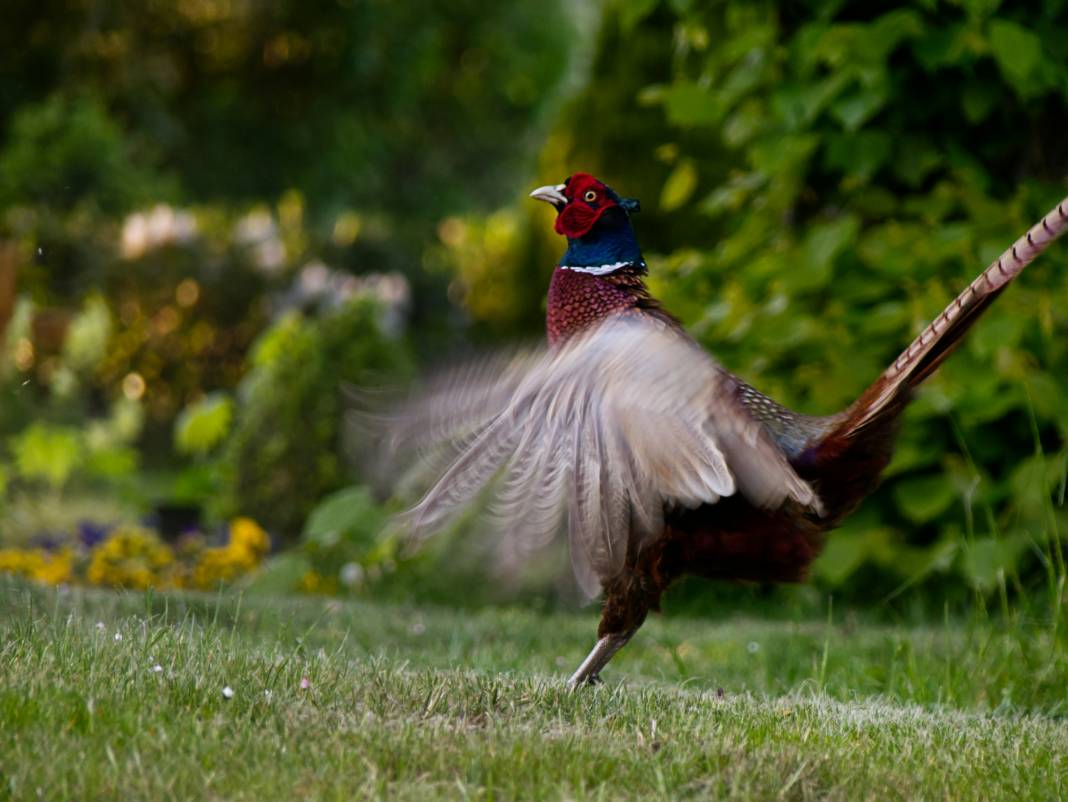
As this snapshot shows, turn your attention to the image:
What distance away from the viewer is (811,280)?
18.0 feet

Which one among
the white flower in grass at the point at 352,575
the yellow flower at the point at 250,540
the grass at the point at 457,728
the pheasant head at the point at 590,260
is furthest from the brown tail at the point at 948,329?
the yellow flower at the point at 250,540

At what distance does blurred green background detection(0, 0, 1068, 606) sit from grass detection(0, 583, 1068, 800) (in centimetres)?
95

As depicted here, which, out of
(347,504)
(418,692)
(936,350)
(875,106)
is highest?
(875,106)

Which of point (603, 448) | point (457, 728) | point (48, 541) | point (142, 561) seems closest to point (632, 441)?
point (603, 448)

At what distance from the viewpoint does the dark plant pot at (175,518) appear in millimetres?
8938

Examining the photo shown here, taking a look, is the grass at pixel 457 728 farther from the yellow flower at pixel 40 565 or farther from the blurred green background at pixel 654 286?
the yellow flower at pixel 40 565

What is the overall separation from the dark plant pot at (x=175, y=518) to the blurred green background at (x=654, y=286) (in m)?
0.05

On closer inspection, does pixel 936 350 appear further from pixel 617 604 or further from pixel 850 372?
pixel 850 372

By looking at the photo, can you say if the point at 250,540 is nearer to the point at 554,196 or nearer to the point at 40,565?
the point at 40,565

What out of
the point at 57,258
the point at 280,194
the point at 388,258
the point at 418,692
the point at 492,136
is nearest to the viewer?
the point at 418,692

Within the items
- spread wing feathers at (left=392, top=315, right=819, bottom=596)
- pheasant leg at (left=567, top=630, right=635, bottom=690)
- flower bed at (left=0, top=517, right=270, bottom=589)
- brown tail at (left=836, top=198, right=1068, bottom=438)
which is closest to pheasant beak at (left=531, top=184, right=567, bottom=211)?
spread wing feathers at (left=392, top=315, right=819, bottom=596)

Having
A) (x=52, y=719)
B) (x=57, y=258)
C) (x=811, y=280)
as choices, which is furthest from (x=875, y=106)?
(x=57, y=258)

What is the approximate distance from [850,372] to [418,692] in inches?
123

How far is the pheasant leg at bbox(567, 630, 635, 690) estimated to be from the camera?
3324 mm
